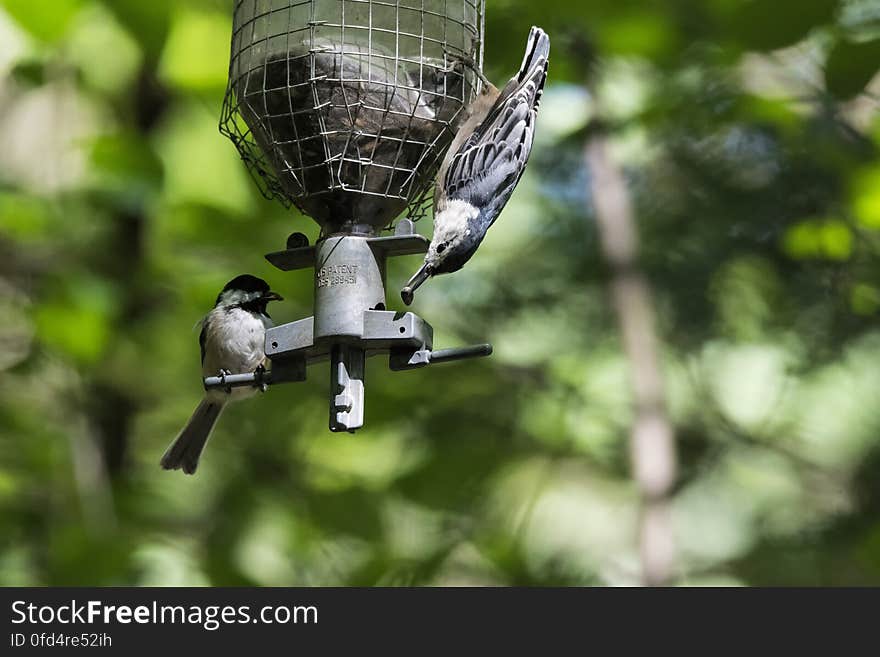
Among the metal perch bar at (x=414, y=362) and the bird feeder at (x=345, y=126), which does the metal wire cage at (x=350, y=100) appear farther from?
the metal perch bar at (x=414, y=362)

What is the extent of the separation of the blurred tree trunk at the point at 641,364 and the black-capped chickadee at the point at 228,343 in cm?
181

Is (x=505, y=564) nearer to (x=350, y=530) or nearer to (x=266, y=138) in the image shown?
(x=350, y=530)

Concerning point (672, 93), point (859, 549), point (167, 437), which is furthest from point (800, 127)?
point (167, 437)

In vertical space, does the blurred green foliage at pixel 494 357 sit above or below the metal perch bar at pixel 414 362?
above

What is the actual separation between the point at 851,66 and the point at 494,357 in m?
2.99

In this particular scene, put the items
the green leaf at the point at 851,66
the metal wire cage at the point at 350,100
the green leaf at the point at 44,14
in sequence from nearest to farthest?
the metal wire cage at the point at 350,100, the green leaf at the point at 851,66, the green leaf at the point at 44,14

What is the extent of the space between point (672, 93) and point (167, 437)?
3.66 meters

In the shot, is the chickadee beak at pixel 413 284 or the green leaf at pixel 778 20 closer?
the chickadee beak at pixel 413 284

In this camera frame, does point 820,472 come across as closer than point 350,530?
No

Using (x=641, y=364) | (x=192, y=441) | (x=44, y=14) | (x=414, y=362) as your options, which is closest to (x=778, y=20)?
(x=414, y=362)

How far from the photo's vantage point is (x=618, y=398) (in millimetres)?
6793

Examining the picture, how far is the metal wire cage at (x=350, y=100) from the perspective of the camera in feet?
11.0

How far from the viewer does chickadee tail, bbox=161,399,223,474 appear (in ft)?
14.9

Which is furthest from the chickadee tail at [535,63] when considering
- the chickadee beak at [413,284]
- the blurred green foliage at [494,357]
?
the blurred green foliage at [494,357]
